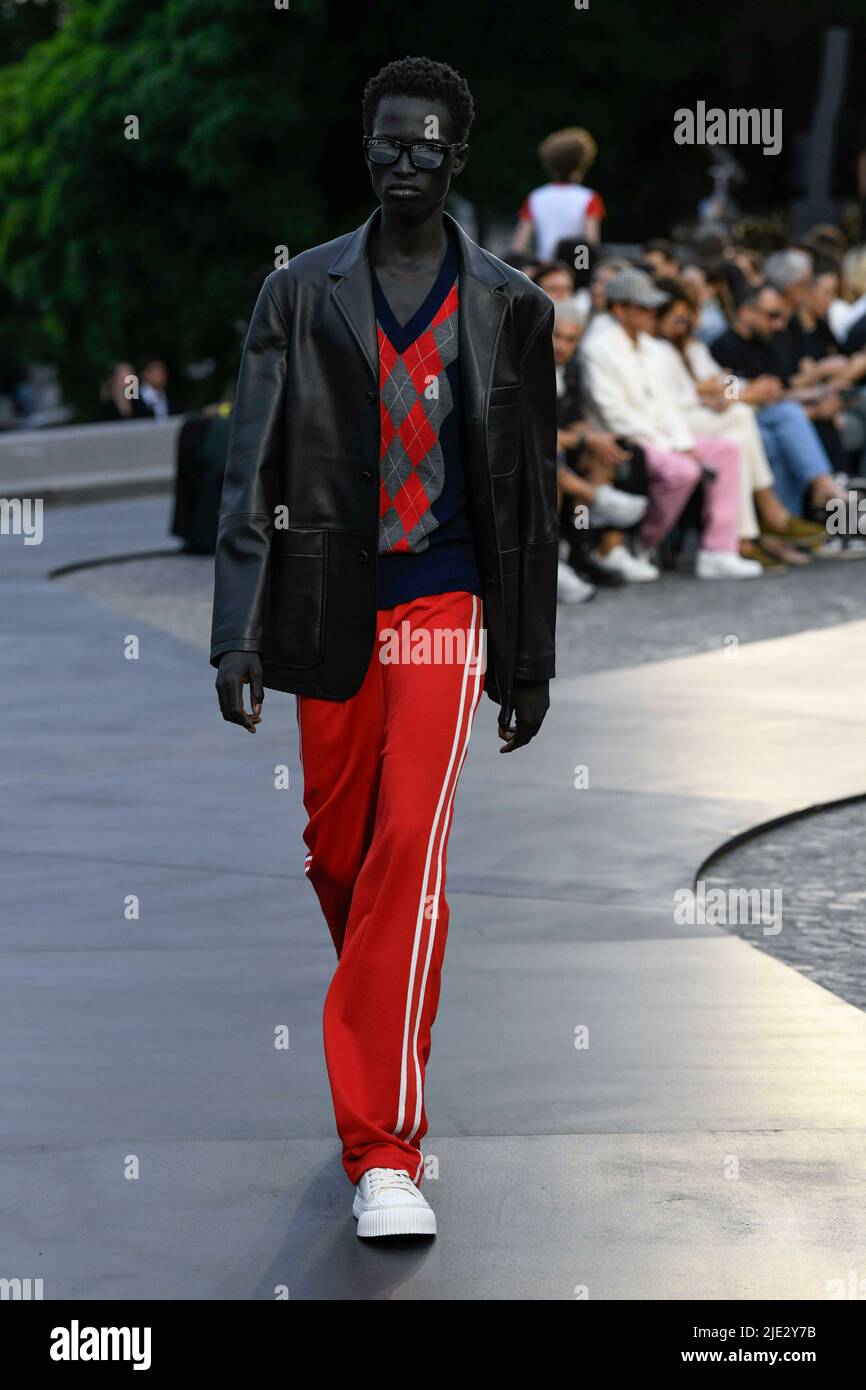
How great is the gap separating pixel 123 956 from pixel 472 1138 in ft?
4.88

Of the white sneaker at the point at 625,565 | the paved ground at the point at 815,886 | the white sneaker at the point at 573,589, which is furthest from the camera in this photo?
the white sneaker at the point at 625,565

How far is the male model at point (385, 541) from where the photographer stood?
4.37 meters

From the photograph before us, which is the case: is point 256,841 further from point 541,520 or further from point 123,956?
point 541,520

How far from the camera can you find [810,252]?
17.3 meters

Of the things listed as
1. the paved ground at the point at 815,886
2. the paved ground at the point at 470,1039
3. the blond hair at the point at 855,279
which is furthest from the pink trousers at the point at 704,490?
the paved ground at the point at 815,886

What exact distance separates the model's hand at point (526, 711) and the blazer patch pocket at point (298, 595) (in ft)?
1.35

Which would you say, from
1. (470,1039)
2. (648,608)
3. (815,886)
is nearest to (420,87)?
(470,1039)

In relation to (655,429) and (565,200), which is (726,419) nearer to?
(655,429)

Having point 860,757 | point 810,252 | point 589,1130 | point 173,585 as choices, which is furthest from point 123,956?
point 810,252

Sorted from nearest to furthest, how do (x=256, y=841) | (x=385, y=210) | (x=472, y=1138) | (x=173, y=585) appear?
(x=385, y=210) → (x=472, y=1138) → (x=256, y=841) → (x=173, y=585)

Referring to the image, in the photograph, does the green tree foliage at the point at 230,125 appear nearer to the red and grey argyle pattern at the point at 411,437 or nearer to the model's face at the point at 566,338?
the model's face at the point at 566,338

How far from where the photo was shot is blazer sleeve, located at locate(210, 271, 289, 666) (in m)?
4.39

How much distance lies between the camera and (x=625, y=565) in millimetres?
13648
